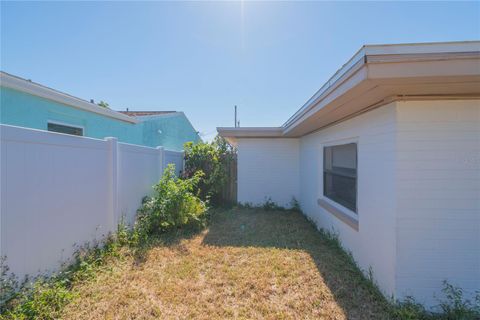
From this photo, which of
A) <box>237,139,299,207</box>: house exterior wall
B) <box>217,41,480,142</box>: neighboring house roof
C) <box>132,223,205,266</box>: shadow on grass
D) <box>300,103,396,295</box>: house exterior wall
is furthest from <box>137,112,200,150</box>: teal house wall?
<box>217,41,480,142</box>: neighboring house roof

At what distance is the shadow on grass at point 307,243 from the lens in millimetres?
2422

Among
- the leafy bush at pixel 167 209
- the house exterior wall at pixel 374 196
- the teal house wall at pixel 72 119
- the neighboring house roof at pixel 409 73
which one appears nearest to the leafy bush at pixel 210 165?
the leafy bush at pixel 167 209

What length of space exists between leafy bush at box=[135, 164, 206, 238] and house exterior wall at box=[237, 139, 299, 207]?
2572 millimetres

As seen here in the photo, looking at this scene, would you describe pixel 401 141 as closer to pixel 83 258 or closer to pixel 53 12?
pixel 83 258

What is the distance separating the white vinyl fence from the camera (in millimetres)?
2098

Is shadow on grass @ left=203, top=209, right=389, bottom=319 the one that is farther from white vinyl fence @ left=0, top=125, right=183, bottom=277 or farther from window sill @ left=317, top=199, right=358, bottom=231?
white vinyl fence @ left=0, top=125, right=183, bottom=277

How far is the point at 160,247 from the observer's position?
153 inches

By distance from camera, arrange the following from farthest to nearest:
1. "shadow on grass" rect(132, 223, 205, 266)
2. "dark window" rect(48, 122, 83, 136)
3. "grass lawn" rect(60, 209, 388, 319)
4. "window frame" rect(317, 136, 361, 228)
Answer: "dark window" rect(48, 122, 83, 136) < "shadow on grass" rect(132, 223, 205, 266) < "window frame" rect(317, 136, 361, 228) < "grass lawn" rect(60, 209, 388, 319)

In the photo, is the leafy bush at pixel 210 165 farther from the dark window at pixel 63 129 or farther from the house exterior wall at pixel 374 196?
the house exterior wall at pixel 374 196

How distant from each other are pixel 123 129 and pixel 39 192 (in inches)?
234

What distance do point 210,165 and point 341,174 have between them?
441 centimetres

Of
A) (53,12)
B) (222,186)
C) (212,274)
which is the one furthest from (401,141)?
(53,12)

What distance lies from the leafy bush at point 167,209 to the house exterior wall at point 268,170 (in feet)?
8.44

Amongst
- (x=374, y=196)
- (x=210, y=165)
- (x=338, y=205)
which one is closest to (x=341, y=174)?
(x=338, y=205)
